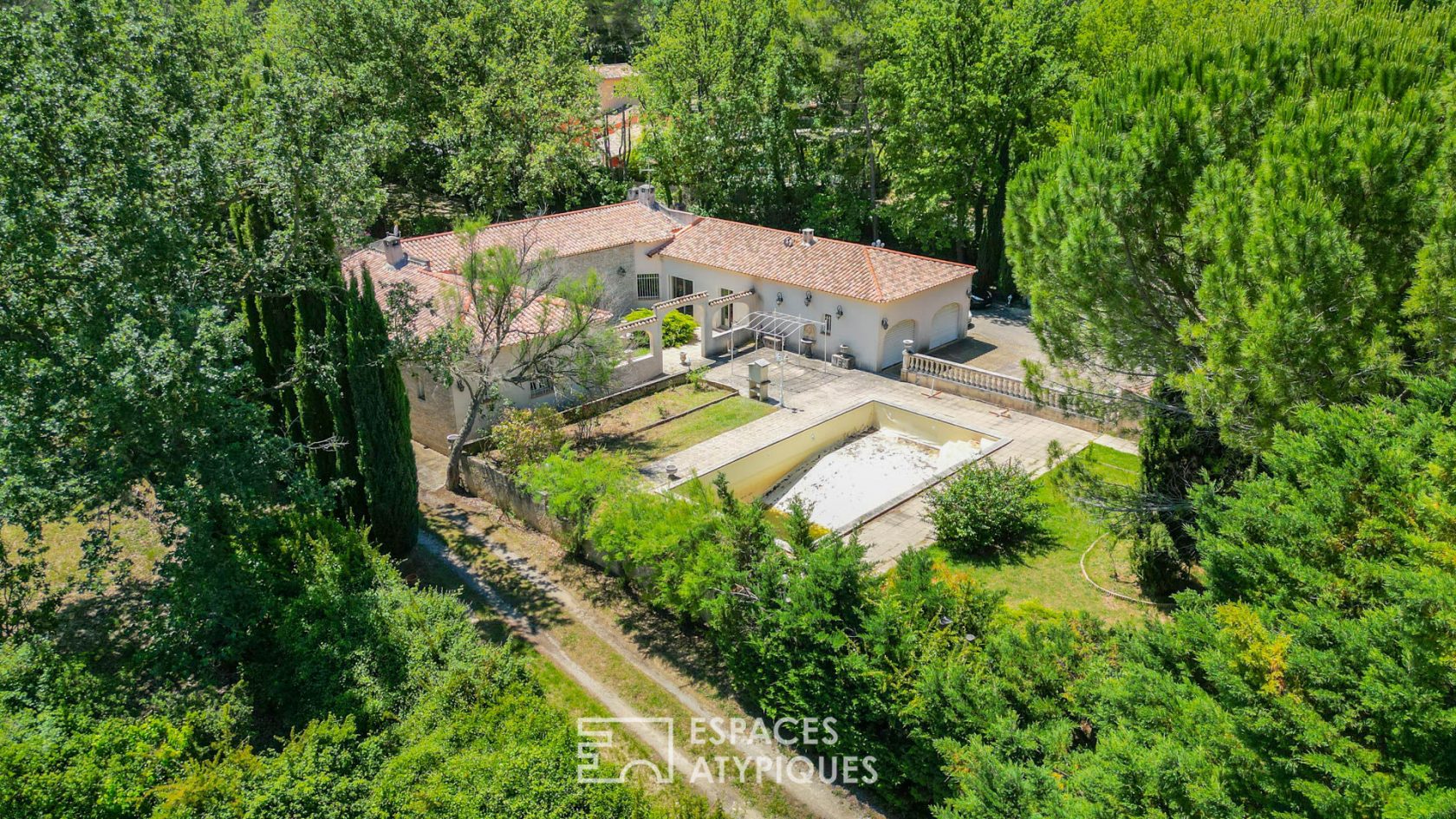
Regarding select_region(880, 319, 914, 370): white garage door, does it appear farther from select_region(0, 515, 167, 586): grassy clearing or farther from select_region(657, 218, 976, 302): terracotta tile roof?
select_region(0, 515, 167, 586): grassy clearing

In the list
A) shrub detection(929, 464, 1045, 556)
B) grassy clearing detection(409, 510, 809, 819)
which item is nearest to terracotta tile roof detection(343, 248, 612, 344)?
grassy clearing detection(409, 510, 809, 819)

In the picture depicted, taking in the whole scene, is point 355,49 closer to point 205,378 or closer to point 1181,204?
point 205,378

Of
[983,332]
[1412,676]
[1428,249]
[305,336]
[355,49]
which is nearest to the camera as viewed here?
[1412,676]

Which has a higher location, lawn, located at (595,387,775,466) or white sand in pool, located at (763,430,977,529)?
lawn, located at (595,387,775,466)

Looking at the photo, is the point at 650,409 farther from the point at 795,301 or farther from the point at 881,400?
the point at 795,301

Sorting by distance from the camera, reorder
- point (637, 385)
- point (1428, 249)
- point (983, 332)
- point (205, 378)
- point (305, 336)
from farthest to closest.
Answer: point (983, 332)
point (637, 385)
point (305, 336)
point (205, 378)
point (1428, 249)

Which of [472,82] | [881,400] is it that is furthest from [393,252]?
[881,400]

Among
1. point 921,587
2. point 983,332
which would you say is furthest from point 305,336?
point 983,332

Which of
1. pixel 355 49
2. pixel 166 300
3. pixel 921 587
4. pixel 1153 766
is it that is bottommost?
pixel 921 587
